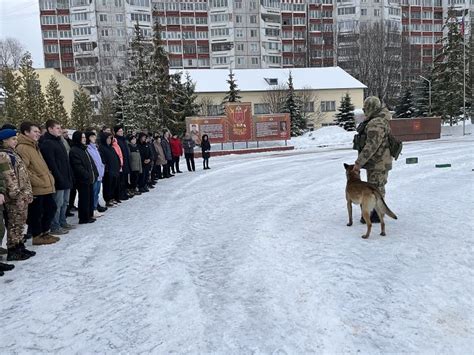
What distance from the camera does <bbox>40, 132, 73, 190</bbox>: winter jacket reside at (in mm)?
6770

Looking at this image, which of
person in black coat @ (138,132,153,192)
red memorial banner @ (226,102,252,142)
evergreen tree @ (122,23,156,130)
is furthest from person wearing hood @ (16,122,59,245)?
evergreen tree @ (122,23,156,130)

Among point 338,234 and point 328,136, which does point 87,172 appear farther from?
point 328,136

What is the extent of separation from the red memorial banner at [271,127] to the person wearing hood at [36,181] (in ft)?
70.6

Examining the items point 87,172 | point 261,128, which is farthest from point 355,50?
point 87,172

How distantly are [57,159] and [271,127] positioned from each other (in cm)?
2179

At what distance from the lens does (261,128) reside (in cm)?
2753

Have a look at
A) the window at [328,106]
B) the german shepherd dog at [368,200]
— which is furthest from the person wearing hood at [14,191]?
the window at [328,106]

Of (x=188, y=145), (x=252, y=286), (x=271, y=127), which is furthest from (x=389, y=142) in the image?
(x=271, y=127)

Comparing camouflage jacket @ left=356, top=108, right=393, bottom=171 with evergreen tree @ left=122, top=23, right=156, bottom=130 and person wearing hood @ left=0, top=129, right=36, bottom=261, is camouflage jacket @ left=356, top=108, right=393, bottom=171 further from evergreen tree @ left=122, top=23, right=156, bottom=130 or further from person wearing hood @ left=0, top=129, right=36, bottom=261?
evergreen tree @ left=122, top=23, right=156, bottom=130

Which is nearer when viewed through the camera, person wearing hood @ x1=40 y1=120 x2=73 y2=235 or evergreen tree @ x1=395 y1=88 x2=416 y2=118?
person wearing hood @ x1=40 y1=120 x2=73 y2=235

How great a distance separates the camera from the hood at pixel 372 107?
6371 millimetres

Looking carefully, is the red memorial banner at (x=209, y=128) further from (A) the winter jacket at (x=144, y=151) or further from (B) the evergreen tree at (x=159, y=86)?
(A) the winter jacket at (x=144, y=151)

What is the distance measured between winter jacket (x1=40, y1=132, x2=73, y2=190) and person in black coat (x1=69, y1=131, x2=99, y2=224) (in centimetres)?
71

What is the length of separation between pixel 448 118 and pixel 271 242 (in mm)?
40148
